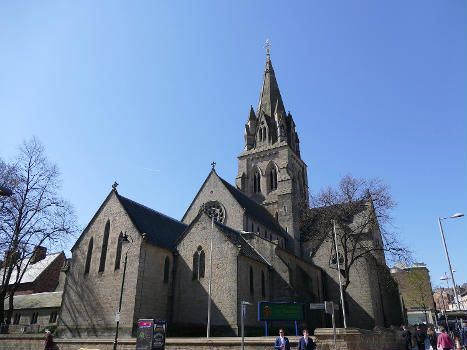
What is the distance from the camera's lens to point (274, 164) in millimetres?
50969

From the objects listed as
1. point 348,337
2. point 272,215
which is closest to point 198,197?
point 272,215

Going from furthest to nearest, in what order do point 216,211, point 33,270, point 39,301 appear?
point 33,270 < point 216,211 < point 39,301

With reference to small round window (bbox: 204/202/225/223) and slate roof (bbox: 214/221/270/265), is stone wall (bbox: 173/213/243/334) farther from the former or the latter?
small round window (bbox: 204/202/225/223)

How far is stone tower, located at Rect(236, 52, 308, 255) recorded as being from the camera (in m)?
Answer: 43.5

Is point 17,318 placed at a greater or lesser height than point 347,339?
greater

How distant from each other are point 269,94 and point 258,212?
25.3 metres

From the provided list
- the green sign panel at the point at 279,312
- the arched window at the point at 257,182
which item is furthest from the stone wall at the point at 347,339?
the arched window at the point at 257,182

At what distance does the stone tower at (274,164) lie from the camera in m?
43.5

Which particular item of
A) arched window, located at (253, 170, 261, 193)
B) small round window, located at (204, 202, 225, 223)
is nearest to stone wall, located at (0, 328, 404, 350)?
small round window, located at (204, 202, 225, 223)

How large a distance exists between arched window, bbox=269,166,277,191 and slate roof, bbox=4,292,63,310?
1177 inches

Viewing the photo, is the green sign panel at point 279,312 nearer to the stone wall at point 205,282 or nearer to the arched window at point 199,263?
the stone wall at point 205,282

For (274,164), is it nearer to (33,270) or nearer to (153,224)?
(153,224)

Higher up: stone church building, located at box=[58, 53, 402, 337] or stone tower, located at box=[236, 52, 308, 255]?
stone tower, located at box=[236, 52, 308, 255]

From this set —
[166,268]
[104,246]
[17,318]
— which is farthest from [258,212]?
[17,318]
